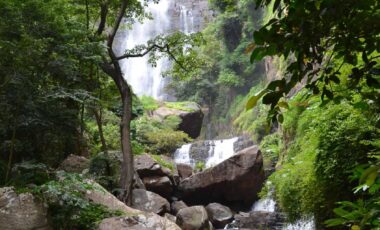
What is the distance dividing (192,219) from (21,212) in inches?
212

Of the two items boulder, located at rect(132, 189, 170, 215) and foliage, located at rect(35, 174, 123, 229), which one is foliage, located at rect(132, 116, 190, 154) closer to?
boulder, located at rect(132, 189, 170, 215)

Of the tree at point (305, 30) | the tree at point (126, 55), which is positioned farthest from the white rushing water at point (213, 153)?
the tree at point (305, 30)

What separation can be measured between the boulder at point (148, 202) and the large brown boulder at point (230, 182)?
8.36 ft

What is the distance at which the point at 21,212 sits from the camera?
5.31 meters

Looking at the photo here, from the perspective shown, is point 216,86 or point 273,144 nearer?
point 273,144

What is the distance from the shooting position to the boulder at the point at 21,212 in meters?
5.22

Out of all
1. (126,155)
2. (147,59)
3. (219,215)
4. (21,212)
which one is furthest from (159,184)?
(147,59)

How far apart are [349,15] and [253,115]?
68.8 ft

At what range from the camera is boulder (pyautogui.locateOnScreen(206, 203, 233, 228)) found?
1161 centimetres

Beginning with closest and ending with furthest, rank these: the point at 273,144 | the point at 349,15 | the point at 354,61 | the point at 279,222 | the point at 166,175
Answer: the point at 349,15 < the point at 354,61 < the point at 279,222 < the point at 166,175 < the point at 273,144

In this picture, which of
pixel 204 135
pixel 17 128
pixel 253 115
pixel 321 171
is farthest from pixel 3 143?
pixel 204 135

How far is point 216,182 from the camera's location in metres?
13.2

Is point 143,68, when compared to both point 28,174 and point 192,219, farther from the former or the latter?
point 28,174

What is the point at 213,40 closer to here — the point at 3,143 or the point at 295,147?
the point at 295,147
